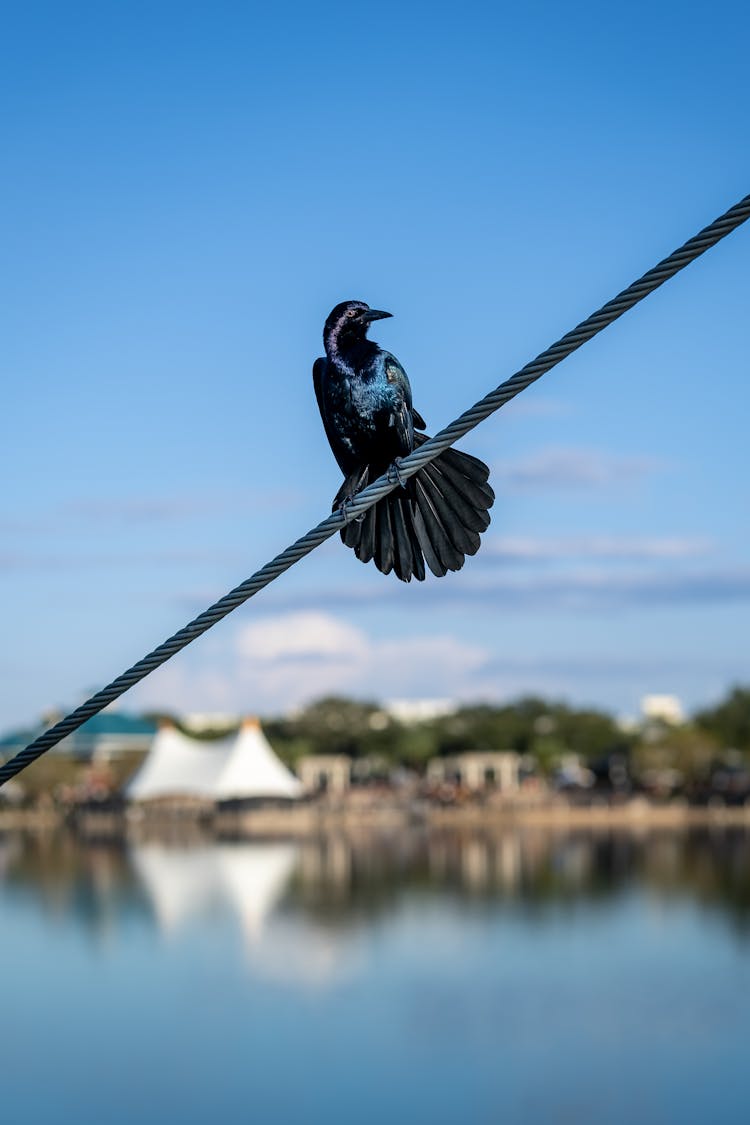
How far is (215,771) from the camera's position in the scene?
155 feet

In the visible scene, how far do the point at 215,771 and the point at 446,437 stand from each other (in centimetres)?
4592

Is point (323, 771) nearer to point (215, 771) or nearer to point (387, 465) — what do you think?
point (215, 771)

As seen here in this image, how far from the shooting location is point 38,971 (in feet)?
76.7

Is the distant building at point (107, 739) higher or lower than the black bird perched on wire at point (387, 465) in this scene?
higher

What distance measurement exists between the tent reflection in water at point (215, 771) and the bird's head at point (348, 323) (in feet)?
144

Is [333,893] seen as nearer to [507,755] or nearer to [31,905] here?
[31,905]

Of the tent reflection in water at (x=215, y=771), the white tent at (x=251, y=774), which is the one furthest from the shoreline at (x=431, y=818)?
the white tent at (x=251, y=774)

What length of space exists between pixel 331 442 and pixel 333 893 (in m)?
29.0

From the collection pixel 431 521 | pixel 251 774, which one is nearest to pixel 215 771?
pixel 251 774

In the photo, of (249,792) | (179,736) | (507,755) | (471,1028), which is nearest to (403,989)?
(471,1028)

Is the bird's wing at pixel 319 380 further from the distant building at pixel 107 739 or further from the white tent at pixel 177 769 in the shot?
the distant building at pixel 107 739

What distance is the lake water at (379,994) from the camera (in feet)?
52.1

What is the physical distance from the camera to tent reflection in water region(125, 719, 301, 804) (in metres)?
46.0

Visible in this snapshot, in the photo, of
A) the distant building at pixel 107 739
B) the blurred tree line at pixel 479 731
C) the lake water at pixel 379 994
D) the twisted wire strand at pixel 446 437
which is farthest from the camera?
the distant building at pixel 107 739
